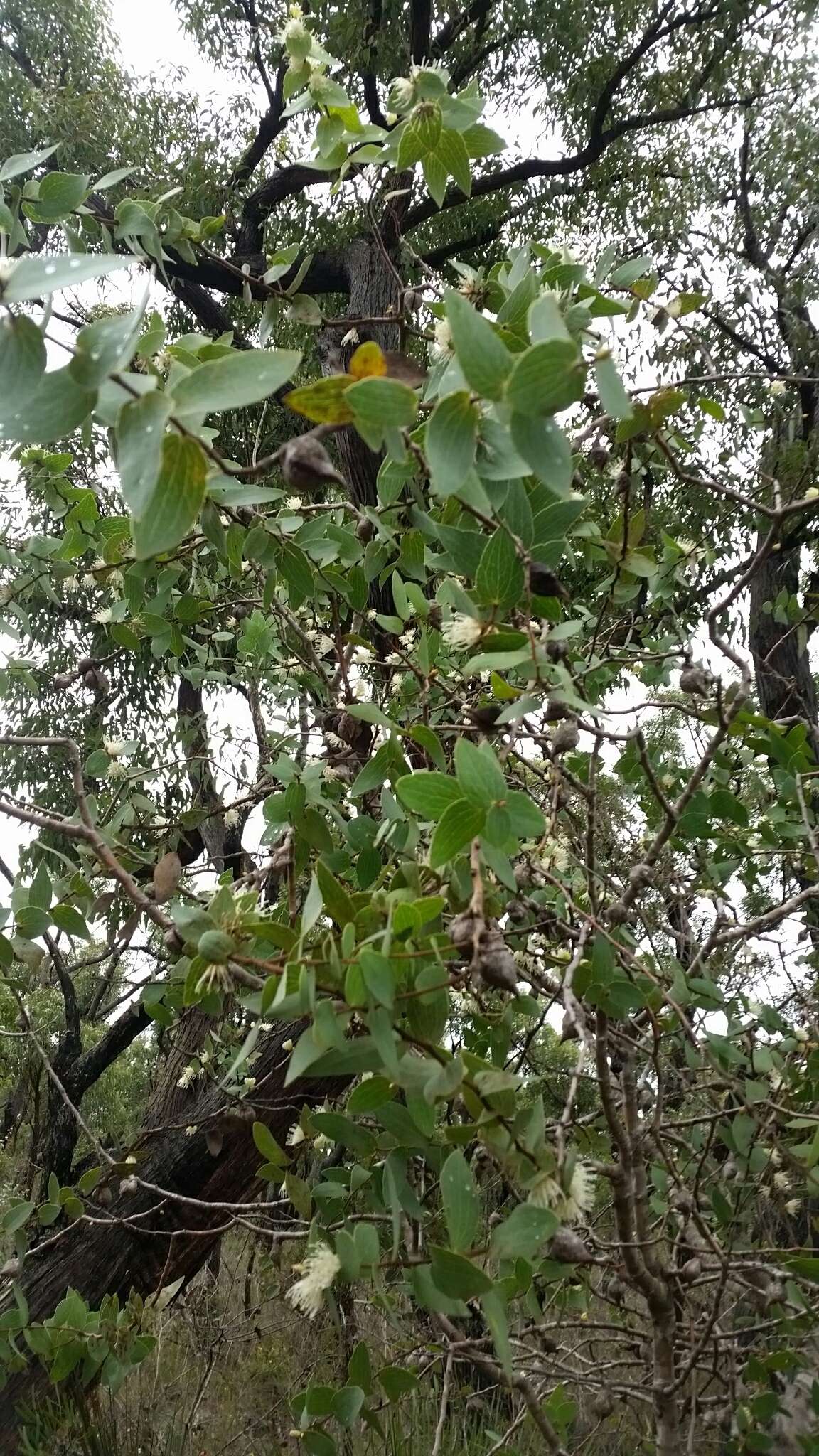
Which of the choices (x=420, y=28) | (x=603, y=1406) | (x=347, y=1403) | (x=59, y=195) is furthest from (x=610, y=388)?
(x=420, y=28)

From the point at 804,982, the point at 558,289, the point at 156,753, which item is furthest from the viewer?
the point at 156,753

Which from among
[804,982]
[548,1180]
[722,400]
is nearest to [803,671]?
[804,982]

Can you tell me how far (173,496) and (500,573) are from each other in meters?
0.22

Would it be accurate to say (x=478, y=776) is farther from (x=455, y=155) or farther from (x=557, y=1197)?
(x=455, y=155)

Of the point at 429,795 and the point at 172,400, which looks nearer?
the point at 172,400

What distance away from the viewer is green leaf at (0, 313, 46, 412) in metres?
0.41

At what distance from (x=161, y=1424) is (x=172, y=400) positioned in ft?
8.20

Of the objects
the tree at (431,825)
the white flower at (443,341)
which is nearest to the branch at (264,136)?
the tree at (431,825)

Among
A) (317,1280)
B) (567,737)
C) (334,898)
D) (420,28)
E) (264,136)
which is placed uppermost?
(264,136)

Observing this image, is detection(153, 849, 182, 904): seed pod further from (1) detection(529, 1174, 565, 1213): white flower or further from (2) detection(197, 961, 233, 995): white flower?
(1) detection(529, 1174, 565, 1213): white flower

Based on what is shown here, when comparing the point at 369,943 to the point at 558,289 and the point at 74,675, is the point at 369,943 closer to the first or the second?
the point at 558,289

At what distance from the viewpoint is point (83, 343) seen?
1.32 feet

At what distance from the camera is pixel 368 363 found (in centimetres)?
47

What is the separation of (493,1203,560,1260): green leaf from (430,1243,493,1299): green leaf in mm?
16
